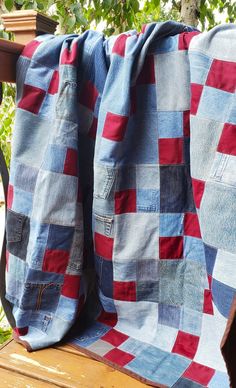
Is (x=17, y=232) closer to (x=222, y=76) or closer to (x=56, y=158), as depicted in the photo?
(x=56, y=158)

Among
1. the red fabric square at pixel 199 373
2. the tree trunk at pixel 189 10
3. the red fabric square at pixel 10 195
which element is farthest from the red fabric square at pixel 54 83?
the tree trunk at pixel 189 10

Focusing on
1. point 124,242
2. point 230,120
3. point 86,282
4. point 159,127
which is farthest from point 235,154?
point 86,282

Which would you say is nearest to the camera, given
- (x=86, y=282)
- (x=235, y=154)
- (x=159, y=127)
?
(x=235, y=154)

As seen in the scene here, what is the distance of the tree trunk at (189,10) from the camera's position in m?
1.53

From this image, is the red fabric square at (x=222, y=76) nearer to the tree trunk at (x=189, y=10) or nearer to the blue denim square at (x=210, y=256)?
the blue denim square at (x=210, y=256)

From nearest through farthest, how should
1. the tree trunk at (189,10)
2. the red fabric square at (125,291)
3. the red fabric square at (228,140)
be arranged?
1. the red fabric square at (228,140)
2. the red fabric square at (125,291)
3. the tree trunk at (189,10)

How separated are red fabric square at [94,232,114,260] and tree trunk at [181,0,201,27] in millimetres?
1038

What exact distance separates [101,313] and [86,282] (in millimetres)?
78

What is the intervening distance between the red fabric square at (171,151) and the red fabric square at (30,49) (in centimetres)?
30

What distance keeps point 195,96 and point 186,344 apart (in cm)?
47

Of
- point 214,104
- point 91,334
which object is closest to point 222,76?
point 214,104

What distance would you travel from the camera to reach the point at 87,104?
0.83 meters

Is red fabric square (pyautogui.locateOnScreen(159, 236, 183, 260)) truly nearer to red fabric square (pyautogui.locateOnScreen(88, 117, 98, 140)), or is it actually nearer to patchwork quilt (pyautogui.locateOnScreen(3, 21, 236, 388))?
patchwork quilt (pyautogui.locateOnScreen(3, 21, 236, 388))

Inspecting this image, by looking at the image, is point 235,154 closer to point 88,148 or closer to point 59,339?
point 88,148
